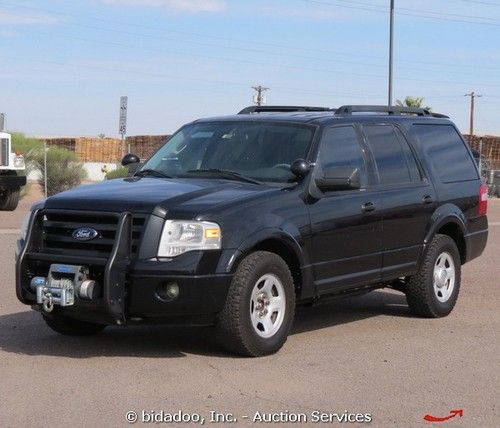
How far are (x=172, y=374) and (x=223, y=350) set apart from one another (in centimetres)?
82

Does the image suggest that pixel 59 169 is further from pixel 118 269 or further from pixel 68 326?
pixel 118 269

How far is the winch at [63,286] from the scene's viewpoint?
7137mm

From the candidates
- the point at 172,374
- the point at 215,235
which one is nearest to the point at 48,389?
the point at 172,374

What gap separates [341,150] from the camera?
8680mm

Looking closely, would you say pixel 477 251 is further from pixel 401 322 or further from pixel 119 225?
pixel 119 225

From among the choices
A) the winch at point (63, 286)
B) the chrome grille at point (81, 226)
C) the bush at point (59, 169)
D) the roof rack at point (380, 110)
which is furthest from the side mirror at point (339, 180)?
the bush at point (59, 169)

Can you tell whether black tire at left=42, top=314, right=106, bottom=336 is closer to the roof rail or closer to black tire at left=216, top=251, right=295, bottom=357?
black tire at left=216, top=251, right=295, bottom=357

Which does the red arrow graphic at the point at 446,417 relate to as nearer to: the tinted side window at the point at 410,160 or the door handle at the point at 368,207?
the door handle at the point at 368,207

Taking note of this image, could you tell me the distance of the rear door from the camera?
8.98 metres

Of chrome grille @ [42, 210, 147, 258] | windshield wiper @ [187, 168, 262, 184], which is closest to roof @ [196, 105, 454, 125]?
windshield wiper @ [187, 168, 262, 184]

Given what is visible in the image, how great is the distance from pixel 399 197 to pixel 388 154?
1.35 feet

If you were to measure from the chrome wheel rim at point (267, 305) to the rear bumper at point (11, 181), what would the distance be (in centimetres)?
1666

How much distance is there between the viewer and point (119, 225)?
7.16 meters

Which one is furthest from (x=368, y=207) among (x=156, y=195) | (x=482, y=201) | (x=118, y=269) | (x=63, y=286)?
(x=63, y=286)
